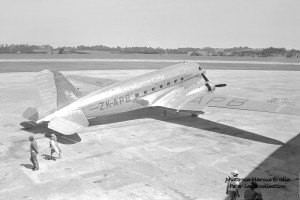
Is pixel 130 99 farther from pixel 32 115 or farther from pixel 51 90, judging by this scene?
pixel 32 115

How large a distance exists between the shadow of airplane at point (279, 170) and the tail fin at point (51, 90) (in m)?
12.5

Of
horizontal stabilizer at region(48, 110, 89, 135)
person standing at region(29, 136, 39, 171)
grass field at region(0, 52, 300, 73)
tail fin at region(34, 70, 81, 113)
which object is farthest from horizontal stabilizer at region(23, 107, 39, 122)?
grass field at region(0, 52, 300, 73)

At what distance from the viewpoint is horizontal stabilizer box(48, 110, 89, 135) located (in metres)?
17.8

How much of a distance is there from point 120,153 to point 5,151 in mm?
6790

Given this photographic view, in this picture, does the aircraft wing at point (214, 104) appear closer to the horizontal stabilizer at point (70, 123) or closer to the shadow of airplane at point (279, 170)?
the shadow of airplane at point (279, 170)

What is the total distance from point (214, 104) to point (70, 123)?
10971 millimetres

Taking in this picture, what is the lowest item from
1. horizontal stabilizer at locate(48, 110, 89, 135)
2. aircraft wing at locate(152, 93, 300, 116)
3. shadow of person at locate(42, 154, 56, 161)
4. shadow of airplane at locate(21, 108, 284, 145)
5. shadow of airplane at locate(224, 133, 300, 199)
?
shadow of person at locate(42, 154, 56, 161)

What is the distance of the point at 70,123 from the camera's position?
60.7 feet

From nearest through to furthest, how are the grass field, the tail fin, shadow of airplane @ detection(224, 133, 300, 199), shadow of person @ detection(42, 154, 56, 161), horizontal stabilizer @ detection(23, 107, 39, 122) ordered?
shadow of airplane @ detection(224, 133, 300, 199) → shadow of person @ detection(42, 154, 56, 161) → the tail fin → horizontal stabilizer @ detection(23, 107, 39, 122) → the grass field

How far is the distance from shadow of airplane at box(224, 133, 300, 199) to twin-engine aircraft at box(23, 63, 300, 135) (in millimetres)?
2678

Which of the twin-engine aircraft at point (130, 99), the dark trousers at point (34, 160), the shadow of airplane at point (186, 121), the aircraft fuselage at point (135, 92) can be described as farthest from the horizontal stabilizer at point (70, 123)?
the shadow of airplane at point (186, 121)

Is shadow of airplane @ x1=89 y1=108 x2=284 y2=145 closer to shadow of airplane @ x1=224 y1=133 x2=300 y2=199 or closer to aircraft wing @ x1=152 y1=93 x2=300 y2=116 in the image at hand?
aircraft wing @ x1=152 y1=93 x2=300 y2=116

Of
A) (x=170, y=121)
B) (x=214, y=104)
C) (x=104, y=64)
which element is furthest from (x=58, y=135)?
(x=104, y=64)

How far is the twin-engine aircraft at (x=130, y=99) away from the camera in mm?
19328
